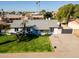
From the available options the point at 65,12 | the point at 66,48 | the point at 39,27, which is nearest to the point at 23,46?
the point at 66,48

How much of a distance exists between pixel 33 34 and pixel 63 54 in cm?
1559

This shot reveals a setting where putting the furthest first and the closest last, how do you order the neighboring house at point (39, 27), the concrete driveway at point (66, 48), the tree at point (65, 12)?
the tree at point (65, 12), the neighboring house at point (39, 27), the concrete driveway at point (66, 48)

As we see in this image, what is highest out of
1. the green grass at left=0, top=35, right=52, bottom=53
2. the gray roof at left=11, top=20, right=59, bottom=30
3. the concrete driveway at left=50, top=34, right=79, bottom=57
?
the gray roof at left=11, top=20, right=59, bottom=30

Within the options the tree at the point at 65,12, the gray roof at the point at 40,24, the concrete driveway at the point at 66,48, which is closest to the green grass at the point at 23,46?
the concrete driveway at the point at 66,48

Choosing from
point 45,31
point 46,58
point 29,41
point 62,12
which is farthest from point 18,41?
point 62,12

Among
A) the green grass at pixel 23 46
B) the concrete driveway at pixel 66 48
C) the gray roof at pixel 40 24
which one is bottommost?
the green grass at pixel 23 46

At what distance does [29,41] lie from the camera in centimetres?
2872

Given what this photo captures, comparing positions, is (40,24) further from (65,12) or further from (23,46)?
(65,12)

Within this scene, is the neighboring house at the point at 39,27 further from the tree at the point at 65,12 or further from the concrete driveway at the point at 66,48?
the tree at the point at 65,12

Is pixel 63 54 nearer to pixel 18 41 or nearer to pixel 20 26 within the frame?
pixel 18 41

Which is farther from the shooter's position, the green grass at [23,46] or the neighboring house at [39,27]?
the neighboring house at [39,27]

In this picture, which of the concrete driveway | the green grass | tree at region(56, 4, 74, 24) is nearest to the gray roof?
the green grass

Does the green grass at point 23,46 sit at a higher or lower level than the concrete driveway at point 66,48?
lower

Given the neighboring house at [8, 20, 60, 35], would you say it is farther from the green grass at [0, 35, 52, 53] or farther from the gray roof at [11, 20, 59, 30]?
the green grass at [0, 35, 52, 53]
